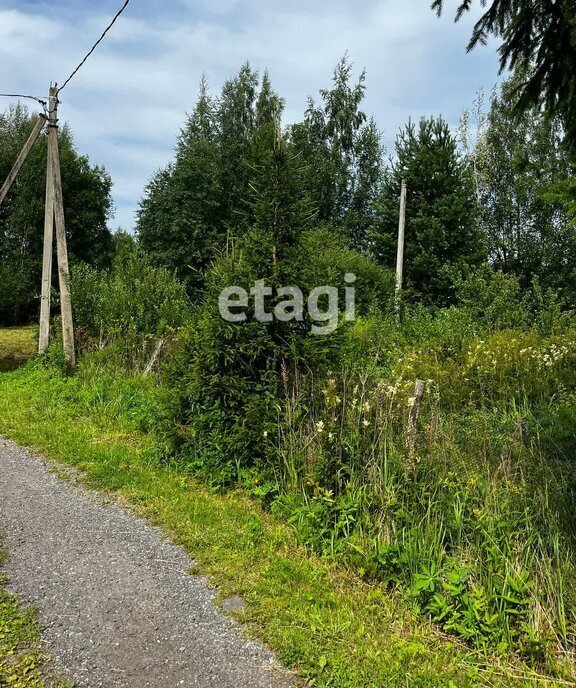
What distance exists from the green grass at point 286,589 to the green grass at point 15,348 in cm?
671

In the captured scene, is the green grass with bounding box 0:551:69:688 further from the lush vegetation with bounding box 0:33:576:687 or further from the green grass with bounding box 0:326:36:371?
the green grass with bounding box 0:326:36:371

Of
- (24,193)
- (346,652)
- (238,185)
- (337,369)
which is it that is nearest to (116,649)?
(346,652)

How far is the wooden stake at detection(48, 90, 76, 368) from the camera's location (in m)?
9.65

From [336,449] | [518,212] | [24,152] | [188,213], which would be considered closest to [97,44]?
[24,152]

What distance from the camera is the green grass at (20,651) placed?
2258 mm

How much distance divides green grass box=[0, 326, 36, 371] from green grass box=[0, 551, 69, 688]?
372 inches

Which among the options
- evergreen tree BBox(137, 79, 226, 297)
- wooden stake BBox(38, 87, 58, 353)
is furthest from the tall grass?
evergreen tree BBox(137, 79, 226, 297)

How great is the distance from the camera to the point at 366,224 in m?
27.9

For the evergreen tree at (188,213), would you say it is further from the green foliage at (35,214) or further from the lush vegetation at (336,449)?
the lush vegetation at (336,449)

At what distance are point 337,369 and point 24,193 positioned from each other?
25984 mm

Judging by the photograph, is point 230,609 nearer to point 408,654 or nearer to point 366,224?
point 408,654

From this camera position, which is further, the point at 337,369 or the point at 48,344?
the point at 48,344

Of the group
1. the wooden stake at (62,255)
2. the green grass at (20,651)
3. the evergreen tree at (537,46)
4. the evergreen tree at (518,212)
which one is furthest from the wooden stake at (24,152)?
the evergreen tree at (518,212)

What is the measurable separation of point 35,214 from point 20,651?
27.3 metres
